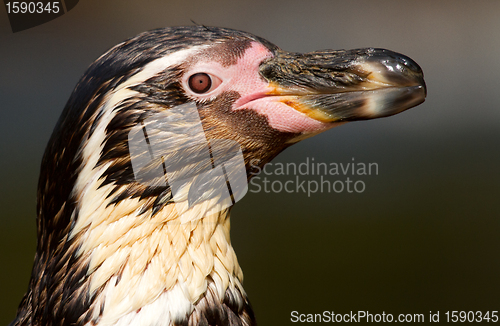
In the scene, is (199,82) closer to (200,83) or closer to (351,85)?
(200,83)

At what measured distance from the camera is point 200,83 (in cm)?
100

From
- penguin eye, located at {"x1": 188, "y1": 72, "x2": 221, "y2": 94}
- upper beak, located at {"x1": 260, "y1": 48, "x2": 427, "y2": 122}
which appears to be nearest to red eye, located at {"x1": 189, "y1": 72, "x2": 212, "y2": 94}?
penguin eye, located at {"x1": 188, "y1": 72, "x2": 221, "y2": 94}

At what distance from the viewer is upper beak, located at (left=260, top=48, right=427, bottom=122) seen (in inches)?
39.4

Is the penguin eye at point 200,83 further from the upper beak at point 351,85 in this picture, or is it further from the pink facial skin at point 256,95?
the upper beak at point 351,85

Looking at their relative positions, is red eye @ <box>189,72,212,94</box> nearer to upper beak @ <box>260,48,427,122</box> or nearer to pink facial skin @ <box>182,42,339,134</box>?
pink facial skin @ <box>182,42,339,134</box>

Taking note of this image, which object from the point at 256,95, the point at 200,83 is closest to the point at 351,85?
the point at 256,95

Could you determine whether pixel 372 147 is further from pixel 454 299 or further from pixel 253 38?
pixel 253 38

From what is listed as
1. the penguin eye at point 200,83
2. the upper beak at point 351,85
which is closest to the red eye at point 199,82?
the penguin eye at point 200,83

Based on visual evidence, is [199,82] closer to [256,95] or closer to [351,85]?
[256,95]

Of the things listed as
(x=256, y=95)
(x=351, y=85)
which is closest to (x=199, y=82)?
(x=256, y=95)

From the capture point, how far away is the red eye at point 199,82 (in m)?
1.00

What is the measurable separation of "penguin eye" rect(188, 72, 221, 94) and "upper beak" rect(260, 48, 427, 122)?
0.15 m

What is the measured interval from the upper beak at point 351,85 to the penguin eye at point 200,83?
0.50 ft

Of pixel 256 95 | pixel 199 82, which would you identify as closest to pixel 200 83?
pixel 199 82
